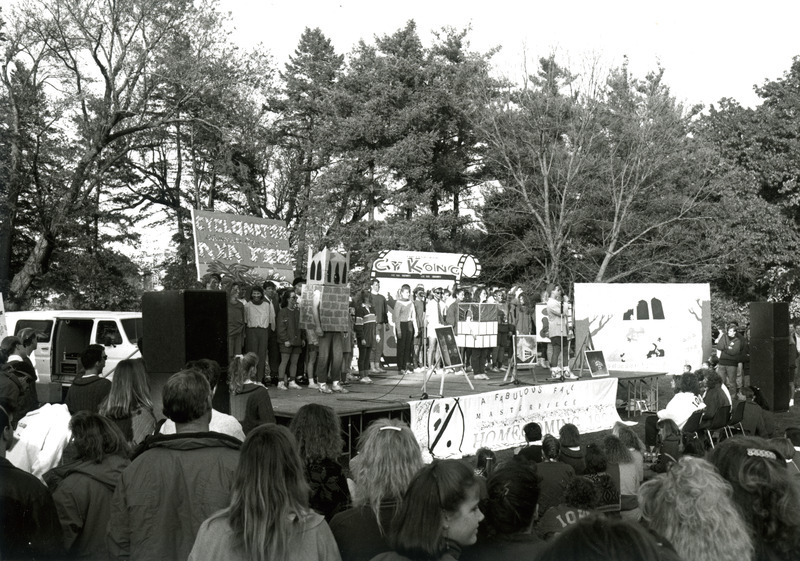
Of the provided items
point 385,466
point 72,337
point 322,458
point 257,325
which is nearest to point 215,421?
point 322,458

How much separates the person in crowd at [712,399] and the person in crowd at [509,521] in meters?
7.96

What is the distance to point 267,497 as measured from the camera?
282 cm

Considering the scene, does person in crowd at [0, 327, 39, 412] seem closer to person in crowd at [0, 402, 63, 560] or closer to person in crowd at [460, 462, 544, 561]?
person in crowd at [0, 402, 63, 560]

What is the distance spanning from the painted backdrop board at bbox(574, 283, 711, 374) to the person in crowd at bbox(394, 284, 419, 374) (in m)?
5.91

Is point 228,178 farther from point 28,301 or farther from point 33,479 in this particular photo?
point 33,479

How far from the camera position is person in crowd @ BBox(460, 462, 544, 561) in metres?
3.32

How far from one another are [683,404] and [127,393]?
7.68 metres

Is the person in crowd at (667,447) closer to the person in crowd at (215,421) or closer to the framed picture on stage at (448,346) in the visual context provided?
the framed picture on stage at (448,346)

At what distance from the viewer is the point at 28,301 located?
1049 inches

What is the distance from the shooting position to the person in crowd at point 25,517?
139 inches

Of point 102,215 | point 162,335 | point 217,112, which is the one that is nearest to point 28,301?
point 102,215

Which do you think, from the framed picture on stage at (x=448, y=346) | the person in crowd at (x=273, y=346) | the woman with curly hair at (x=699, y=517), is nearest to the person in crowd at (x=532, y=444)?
the woman with curly hair at (x=699, y=517)

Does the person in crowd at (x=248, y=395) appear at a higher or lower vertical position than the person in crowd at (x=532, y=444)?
higher

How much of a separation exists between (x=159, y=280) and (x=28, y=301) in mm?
7768
